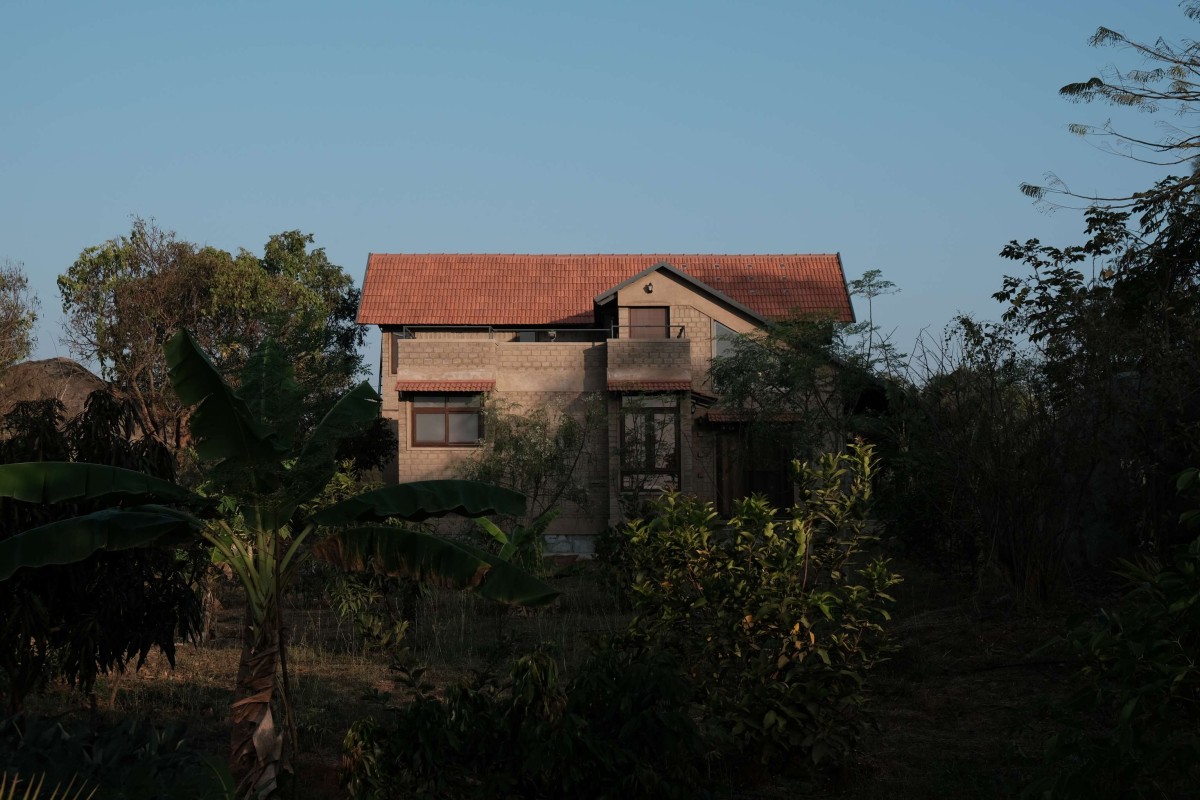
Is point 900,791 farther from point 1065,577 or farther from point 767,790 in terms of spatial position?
point 1065,577

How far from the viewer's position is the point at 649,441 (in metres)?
29.8

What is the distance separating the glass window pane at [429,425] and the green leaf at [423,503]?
67.3 ft

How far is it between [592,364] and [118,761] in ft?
78.6

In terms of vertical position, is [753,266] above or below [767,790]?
above

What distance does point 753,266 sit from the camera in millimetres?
35219

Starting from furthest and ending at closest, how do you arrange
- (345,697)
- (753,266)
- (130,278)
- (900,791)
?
1. (130,278)
2. (753,266)
3. (345,697)
4. (900,791)

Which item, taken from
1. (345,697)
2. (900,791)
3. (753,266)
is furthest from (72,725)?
(753,266)

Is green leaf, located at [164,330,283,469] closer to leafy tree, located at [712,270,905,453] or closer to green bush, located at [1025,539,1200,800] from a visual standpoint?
green bush, located at [1025,539,1200,800]

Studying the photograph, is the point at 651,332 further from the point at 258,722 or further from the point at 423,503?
the point at 258,722

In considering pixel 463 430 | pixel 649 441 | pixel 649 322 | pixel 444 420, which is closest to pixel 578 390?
Result: pixel 649 441

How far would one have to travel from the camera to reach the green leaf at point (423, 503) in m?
9.75

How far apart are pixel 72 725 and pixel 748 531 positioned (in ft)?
17.8

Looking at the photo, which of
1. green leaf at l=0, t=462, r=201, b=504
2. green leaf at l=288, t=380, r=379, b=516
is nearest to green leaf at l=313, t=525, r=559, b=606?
green leaf at l=288, t=380, r=379, b=516

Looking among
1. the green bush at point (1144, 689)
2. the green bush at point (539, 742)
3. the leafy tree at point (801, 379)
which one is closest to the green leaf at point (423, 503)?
the green bush at point (539, 742)
